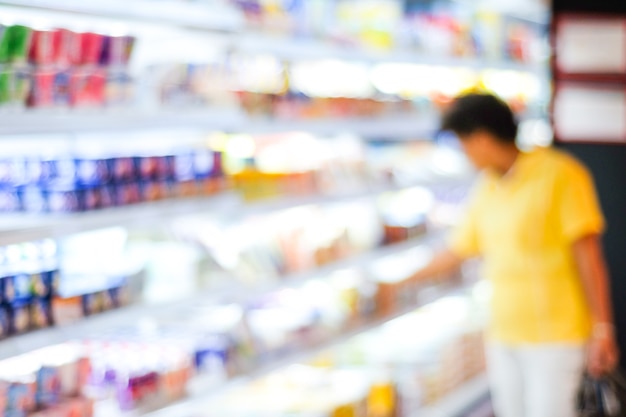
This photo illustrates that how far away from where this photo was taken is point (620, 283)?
24.0 feet

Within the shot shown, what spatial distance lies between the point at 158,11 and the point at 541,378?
6.21 feet

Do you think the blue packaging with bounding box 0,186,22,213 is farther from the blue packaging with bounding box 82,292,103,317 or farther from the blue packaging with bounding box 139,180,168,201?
the blue packaging with bounding box 139,180,168,201

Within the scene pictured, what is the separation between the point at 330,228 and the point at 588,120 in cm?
Answer: 300

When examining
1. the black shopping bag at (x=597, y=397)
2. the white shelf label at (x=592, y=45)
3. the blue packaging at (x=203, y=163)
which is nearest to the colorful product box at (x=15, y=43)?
the blue packaging at (x=203, y=163)

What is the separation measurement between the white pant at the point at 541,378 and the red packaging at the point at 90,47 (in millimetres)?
1882

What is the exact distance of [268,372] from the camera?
4.12m

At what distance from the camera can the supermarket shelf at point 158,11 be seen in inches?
117

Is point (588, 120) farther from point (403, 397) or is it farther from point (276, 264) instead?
Result: point (276, 264)

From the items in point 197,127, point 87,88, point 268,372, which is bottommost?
point 268,372

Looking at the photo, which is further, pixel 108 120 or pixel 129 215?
pixel 129 215

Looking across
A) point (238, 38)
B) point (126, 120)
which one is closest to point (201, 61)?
point (238, 38)

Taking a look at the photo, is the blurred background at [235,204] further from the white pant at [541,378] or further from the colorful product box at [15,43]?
the white pant at [541,378]

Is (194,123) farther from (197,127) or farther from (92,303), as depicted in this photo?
(92,303)

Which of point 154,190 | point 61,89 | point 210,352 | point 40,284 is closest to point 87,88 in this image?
point 61,89
